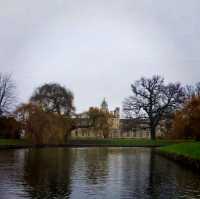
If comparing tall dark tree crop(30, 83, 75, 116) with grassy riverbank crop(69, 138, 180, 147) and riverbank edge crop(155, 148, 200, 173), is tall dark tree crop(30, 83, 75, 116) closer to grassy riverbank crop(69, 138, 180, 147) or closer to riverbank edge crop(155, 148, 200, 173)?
grassy riverbank crop(69, 138, 180, 147)

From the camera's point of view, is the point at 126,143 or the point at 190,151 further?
the point at 126,143

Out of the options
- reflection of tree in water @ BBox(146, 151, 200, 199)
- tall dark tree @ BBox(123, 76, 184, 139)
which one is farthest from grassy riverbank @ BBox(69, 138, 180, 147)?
reflection of tree in water @ BBox(146, 151, 200, 199)

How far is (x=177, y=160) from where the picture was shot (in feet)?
119

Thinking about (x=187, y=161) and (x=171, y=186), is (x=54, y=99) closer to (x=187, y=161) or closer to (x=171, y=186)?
(x=187, y=161)

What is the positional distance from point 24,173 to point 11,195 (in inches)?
307

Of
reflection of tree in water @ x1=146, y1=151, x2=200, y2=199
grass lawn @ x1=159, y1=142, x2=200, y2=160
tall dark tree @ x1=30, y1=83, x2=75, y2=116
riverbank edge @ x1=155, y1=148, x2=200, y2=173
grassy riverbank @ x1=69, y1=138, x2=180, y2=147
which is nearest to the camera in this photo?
reflection of tree in water @ x1=146, y1=151, x2=200, y2=199

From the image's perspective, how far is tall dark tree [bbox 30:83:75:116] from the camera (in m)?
81.6

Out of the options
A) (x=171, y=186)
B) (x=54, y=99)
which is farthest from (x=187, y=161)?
(x=54, y=99)

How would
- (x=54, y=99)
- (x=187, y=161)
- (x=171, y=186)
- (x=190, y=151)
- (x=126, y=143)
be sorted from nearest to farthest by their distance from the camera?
(x=171, y=186) < (x=187, y=161) < (x=190, y=151) < (x=126, y=143) < (x=54, y=99)

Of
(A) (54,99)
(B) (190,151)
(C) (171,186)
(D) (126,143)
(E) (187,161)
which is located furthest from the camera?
(A) (54,99)

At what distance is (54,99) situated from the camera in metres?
82.1

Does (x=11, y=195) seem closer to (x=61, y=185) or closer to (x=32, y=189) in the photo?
(x=32, y=189)

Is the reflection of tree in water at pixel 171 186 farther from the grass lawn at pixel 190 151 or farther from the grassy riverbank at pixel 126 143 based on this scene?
the grassy riverbank at pixel 126 143

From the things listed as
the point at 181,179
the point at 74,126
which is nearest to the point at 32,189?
the point at 181,179
